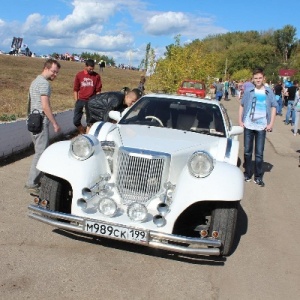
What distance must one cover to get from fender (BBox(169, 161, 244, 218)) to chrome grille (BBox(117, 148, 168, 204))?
0.26m

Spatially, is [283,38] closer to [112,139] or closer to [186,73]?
[186,73]

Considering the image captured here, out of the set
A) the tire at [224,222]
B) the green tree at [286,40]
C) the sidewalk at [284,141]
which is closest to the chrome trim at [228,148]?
the tire at [224,222]

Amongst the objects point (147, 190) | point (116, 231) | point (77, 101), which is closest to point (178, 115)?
point (147, 190)

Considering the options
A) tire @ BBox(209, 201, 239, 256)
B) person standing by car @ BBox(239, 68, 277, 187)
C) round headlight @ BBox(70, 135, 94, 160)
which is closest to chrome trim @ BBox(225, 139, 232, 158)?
tire @ BBox(209, 201, 239, 256)

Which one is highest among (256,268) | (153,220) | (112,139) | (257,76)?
(257,76)

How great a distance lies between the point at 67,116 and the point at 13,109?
15.5 feet

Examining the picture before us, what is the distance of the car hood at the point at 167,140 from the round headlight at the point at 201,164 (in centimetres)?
27

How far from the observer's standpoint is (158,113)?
6762 millimetres

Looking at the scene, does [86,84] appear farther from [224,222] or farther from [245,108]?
[224,222]

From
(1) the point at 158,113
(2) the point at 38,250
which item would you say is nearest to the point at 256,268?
(2) the point at 38,250

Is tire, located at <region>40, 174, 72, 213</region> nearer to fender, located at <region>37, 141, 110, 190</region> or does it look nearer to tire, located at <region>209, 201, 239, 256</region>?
fender, located at <region>37, 141, 110, 190</region>

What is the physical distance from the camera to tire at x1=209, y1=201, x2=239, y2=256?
4.94 meters

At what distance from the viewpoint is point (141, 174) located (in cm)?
511

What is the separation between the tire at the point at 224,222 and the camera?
494cm
